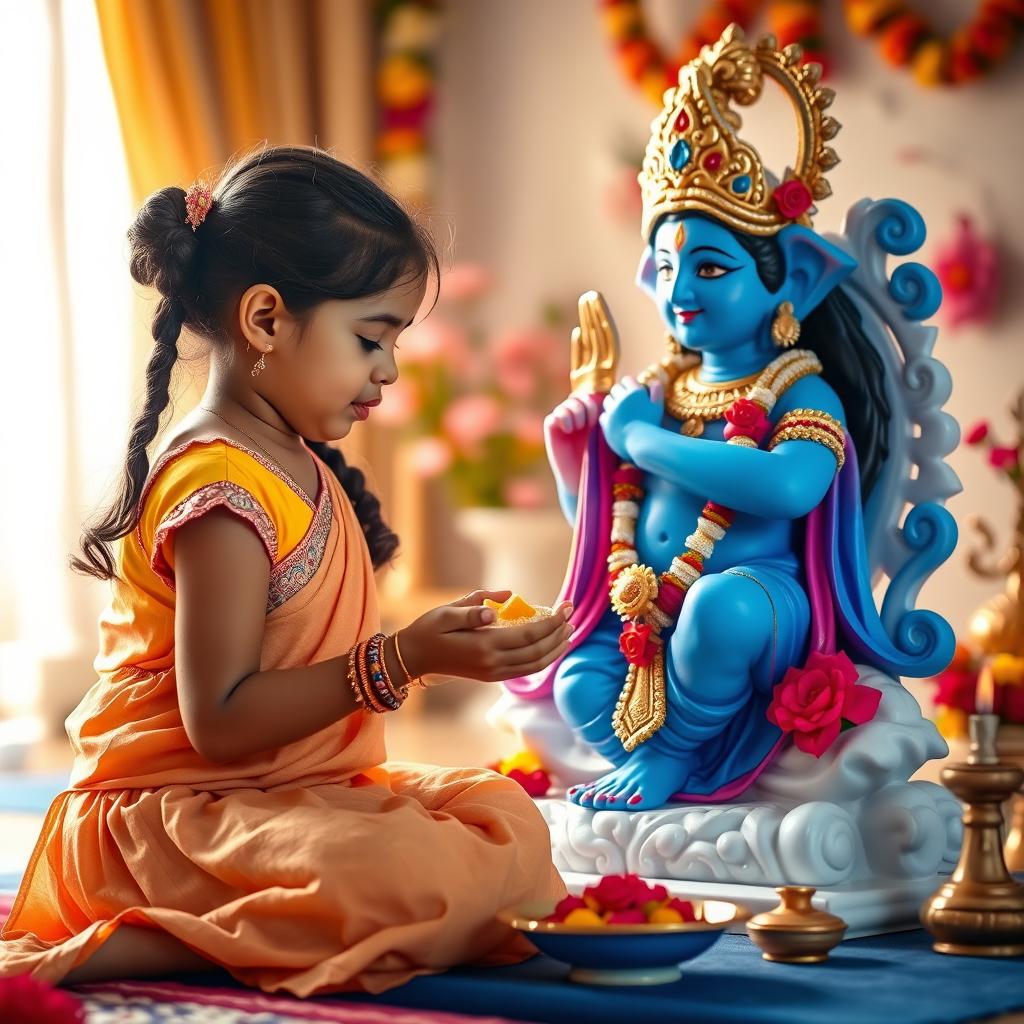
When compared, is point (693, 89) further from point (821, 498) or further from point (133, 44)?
point (133, 44)

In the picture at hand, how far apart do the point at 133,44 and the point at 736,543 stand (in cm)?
317

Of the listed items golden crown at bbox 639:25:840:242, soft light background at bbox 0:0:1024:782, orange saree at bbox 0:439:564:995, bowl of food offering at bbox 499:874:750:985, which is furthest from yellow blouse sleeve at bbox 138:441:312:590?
soft light background at bbox 0:0:1024:782

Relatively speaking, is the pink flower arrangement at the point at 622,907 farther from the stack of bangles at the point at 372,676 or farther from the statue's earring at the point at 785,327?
the statue's earring at the point at 785,327

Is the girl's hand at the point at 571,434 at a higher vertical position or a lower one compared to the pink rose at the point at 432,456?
lower

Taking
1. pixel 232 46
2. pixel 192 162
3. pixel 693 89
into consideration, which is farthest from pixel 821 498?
pixel 232 46

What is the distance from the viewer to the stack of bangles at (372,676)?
1701 millimetres

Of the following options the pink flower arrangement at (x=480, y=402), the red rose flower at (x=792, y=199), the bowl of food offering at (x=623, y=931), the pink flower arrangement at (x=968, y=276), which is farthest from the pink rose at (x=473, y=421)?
the bowl of food offering at (x=623, y=931)

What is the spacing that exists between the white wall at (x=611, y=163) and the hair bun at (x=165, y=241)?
275 cm

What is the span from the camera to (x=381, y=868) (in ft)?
5.34

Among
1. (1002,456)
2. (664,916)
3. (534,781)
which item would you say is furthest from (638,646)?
(1002,456)

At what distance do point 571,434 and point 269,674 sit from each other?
0.87 meters

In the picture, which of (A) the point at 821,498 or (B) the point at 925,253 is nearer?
(A) the point at 821,498

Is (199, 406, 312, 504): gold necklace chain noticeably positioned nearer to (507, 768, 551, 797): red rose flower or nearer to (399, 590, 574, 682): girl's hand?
(399, 590, 574, 682): girl's hand

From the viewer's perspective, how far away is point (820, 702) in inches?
82.0
